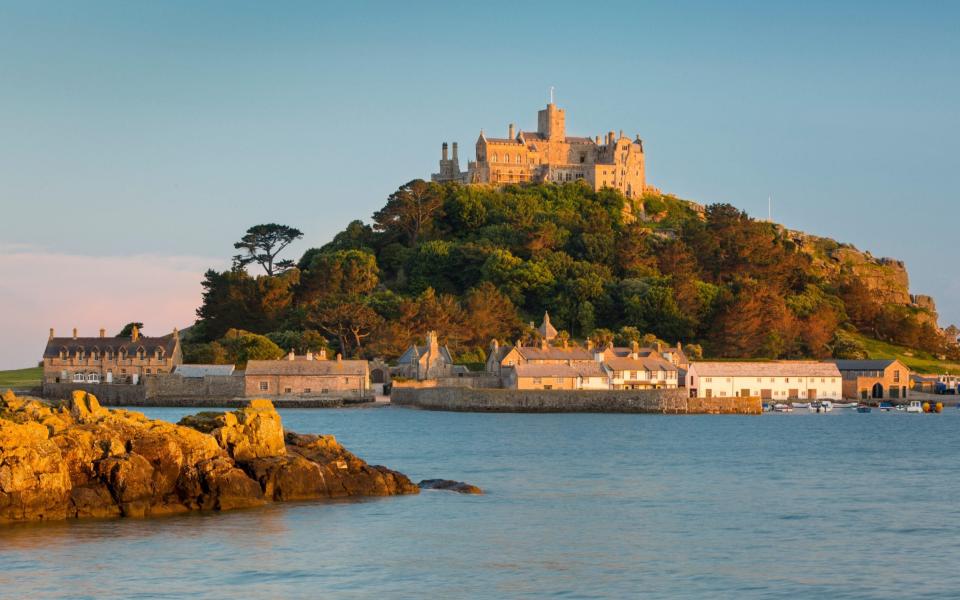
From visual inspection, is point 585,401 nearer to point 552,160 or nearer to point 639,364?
point 639,364

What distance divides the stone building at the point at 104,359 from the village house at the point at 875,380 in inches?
1870

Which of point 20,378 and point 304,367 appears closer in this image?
point 304,367

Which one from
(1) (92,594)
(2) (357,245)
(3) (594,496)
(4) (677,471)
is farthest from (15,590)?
(2) (357,245)

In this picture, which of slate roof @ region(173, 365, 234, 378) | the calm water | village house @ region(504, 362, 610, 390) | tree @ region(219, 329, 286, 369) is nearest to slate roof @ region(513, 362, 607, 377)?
village house @ region(504, 362, 610, 390)

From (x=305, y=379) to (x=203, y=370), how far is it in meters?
6.95

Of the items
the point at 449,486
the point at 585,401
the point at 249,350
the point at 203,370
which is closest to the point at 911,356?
the point at 585,401

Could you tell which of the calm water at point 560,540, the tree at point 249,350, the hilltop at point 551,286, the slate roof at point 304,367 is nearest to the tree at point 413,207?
the hilltop at point 551,286

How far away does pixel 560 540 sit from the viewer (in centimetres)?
2708

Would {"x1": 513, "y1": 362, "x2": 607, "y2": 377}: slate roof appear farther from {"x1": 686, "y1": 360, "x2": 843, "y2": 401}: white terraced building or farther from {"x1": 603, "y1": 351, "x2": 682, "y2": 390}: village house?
{"x1": 686, "y1": 360, "x2": 843, "y2": 401}: white terraced building

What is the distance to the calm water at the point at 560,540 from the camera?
72.4 feet

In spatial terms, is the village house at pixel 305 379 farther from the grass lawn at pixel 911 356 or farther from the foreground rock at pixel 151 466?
the grass lawn at pixel 911 356

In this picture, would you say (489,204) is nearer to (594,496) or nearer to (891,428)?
(891,428)

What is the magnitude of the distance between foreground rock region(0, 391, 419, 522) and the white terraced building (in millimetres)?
50136

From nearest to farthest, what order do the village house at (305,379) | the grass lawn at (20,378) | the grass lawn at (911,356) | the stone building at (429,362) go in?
the village house at (305,379) < the stone building at (429,362) < the grass lawn at (20,378) < the grass lawn at (911,356)
